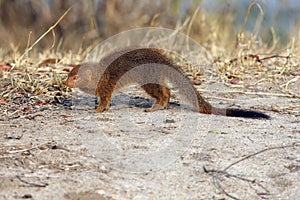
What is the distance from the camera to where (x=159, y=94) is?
349 centimetres

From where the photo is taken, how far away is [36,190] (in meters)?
2.27

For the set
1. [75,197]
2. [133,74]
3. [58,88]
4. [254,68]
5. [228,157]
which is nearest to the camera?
[75,197]

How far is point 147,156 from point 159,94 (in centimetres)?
93

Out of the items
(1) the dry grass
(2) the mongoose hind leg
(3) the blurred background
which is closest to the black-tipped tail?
(2) the mongoose hind leg

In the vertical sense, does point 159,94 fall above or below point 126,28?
below

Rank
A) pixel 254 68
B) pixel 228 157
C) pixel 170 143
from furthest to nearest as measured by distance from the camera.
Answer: pixel 254 68 < pixel 170 143 < pixel 228 157

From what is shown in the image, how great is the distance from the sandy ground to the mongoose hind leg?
158 mm

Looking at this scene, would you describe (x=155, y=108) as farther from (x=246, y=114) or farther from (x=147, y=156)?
(x=147, y=156)

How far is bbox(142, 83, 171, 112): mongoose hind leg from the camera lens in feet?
11.5

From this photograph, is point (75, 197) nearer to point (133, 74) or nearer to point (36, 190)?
point (36, 190)

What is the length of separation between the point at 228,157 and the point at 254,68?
231 centimetres

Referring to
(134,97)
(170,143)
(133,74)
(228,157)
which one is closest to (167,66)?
(133,74)

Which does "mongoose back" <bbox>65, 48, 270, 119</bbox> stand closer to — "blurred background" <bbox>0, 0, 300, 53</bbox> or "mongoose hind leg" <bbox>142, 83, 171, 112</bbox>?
"mongoose hind leg" <bbox>142, 83, 171, 112</bbox>

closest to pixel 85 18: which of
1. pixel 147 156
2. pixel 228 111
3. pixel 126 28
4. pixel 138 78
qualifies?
pixel 126 28
